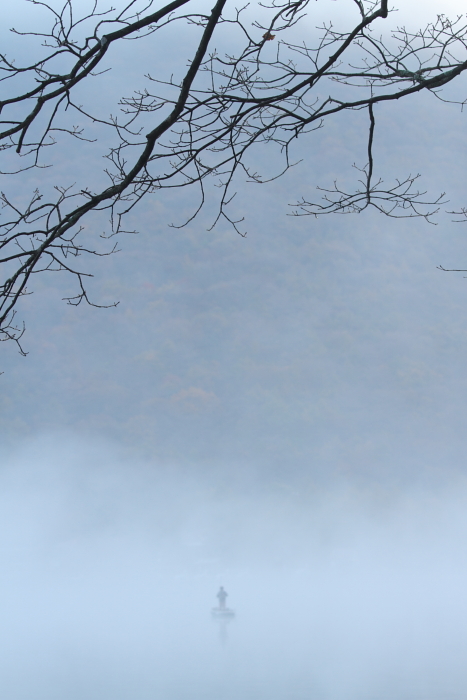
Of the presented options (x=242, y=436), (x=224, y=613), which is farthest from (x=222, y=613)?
(x=242, y=436)

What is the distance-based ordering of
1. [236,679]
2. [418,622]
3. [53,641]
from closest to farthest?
[236,679], [53,641], [418,622]

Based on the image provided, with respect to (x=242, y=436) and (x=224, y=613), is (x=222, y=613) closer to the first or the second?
(x=224, y=613)

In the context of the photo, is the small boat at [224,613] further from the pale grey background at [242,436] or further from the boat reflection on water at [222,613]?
the pale grey background at [242,436]

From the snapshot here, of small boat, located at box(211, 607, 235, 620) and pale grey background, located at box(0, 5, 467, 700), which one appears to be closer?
small boat, located at box(211, 607, 235, 620)

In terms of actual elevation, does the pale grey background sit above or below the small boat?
above

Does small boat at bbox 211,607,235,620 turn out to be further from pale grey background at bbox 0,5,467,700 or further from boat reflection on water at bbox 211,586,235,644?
pale grey background at bbox 0,5,467,700

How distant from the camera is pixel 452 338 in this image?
1053 inches

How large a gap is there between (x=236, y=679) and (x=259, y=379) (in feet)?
50.7

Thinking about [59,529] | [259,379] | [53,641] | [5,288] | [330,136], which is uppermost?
[330,136]

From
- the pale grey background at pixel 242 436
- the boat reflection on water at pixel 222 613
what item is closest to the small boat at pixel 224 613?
the boat reflection on water at pixel 222 613

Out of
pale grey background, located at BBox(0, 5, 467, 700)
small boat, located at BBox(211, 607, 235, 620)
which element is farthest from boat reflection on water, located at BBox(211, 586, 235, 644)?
pale grey background, located at BBox(0, 5, 467, 700)

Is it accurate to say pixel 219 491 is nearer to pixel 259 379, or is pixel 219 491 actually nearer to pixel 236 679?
pixel 259 379

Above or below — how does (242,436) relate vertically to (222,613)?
above

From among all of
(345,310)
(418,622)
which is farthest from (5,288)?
(345,310)
